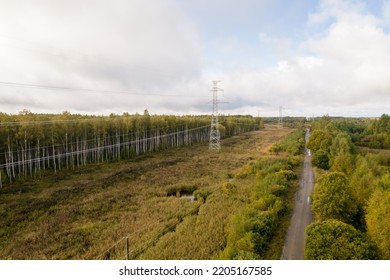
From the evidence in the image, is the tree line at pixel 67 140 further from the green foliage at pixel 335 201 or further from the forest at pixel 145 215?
the green foliage at pixel 335 201

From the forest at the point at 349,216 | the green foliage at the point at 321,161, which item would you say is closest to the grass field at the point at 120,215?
the forest at the point at 349,216

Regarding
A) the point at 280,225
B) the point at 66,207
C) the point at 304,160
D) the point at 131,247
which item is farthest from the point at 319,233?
the point at 304,160

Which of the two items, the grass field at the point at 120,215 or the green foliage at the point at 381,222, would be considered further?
the grass field at the point at 120,215

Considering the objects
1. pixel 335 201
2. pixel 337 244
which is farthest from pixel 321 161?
pixel 337 244

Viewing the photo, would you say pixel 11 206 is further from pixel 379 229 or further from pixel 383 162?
pixel 383 162

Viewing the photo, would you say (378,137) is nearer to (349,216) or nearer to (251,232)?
(349,216)

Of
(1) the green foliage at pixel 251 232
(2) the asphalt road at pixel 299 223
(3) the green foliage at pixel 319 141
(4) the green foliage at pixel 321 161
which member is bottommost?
(2) the asphalt road at pixel 299 223
